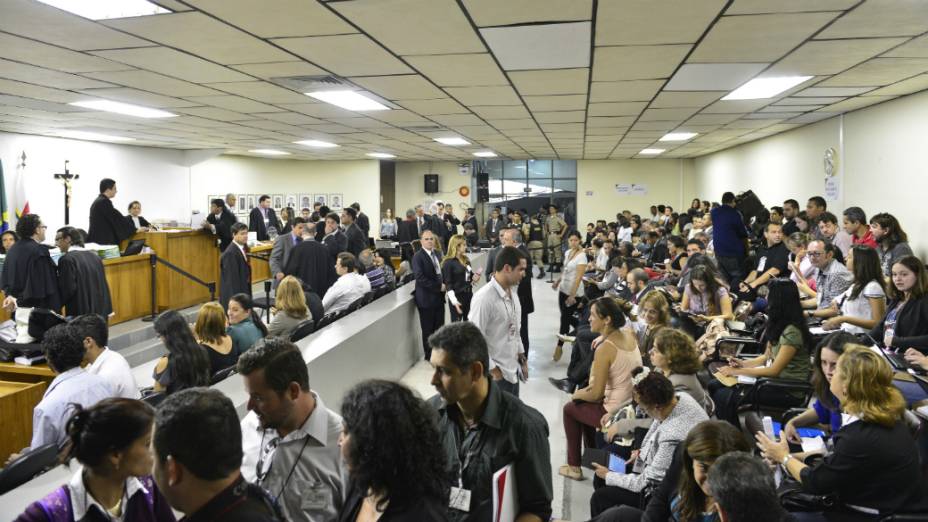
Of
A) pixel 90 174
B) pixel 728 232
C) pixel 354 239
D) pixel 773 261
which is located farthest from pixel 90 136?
pixel 773 261

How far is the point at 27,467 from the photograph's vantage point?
98.7 inches

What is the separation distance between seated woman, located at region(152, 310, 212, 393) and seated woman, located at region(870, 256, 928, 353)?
14.3 ft

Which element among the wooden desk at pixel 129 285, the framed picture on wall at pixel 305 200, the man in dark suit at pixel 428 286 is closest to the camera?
the man in dark suit at pixel 428 286

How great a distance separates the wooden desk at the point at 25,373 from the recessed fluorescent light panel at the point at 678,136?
30.5 ft

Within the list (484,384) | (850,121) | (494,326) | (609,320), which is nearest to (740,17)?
(609,320)

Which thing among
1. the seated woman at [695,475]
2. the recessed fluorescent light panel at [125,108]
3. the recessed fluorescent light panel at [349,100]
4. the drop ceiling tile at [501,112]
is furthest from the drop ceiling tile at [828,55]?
the recessed fluorescent light panel at [125,108]

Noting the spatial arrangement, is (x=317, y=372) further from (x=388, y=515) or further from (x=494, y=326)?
(x=388, y=515)

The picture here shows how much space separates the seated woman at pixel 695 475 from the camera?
2262mm

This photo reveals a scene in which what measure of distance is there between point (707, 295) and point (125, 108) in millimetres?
6881

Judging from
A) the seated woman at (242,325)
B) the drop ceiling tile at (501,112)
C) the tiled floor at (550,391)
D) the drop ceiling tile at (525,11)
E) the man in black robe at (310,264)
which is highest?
the drop ceiling tile at (501,112)

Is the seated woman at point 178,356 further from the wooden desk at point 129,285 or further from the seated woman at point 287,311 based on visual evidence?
the wooden desk at point 129,285

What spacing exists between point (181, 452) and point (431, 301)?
539 centimetres

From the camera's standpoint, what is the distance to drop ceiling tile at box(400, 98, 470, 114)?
6.89 metres

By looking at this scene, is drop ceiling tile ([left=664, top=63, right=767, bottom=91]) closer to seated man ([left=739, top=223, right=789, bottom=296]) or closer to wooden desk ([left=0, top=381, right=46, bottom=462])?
seated man ([left=739, top=223, right=789, bottom=296])
